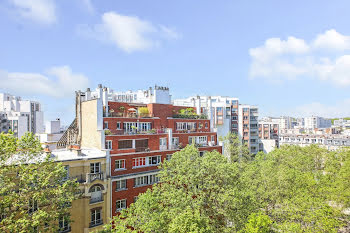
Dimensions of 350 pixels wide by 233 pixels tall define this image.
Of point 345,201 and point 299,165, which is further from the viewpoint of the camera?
point 299,165

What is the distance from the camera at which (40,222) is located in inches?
813

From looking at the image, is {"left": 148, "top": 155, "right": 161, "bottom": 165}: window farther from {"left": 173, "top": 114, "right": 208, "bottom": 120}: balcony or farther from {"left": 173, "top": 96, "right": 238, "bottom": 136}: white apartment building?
{"left": 173, "top": 96, "right": 238, "bottom": 136}: white apartment building

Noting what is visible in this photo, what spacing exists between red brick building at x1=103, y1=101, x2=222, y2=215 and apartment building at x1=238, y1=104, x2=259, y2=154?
44.4m

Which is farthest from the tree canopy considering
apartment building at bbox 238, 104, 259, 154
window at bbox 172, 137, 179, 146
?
apartment building at bbox 238, 104, 259, 154

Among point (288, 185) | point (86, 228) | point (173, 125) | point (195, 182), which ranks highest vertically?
point (173, 125)

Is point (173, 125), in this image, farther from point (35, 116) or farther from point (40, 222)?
point (35, 116)

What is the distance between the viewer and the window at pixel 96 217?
30864mm

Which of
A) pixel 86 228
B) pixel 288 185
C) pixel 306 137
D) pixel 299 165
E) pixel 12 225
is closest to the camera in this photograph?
pixel 12 225

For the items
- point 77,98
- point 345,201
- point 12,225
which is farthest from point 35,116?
point 345,201

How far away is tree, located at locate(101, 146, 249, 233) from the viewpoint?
79.6ft

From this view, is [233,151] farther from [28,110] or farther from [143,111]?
[28,110]

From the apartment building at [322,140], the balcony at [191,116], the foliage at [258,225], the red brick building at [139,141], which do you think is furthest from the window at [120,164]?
the apartment building at [322,140]

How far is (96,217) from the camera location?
3130 cm

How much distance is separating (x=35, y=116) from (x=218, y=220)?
133287mm
